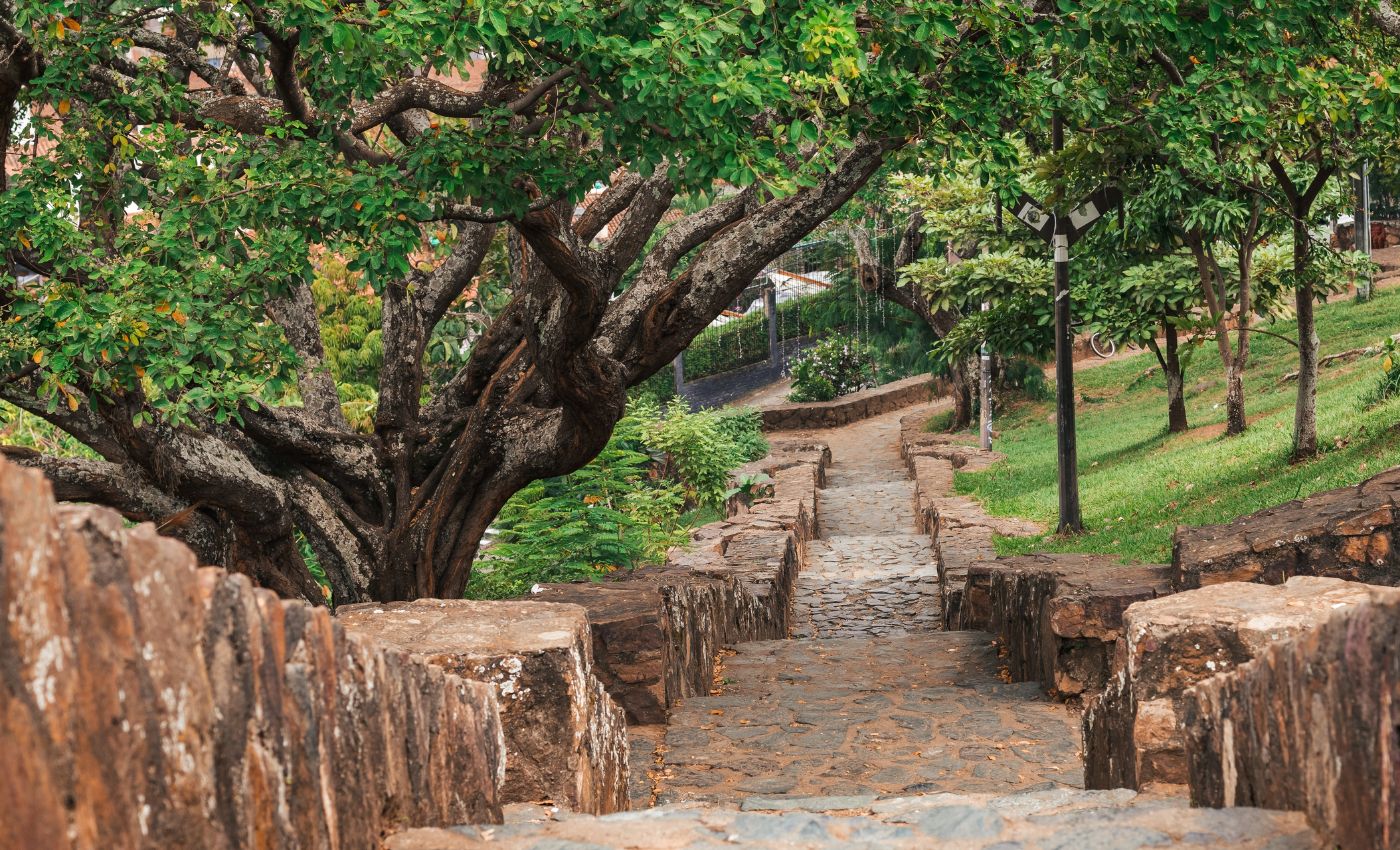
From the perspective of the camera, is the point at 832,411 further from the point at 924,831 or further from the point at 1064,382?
the point at 924,831

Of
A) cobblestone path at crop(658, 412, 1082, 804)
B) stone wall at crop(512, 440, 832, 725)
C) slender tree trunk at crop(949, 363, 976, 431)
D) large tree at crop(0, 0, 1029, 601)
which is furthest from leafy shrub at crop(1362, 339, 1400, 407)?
slender tree trunk at crop(949, 363, 976, 431)

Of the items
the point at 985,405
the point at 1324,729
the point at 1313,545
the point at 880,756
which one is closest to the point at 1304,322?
the point at 1313,545

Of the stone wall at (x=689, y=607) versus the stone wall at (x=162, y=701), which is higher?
the stone wall at (x=162, y=701)

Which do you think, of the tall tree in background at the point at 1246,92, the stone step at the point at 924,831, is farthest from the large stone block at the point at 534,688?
the tall tree in background at the point at 1246,92

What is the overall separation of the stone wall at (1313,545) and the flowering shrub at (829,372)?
2133cm

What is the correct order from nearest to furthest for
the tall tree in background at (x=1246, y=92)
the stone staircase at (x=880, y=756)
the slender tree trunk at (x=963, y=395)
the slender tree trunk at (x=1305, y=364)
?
the stone staircase at (x=880, y=756)
the tall tree in background at (x=1246, y=92)
the slender tree trunk at (x=1305, y=364)
the slender tree trunk at (x=963, y=395)

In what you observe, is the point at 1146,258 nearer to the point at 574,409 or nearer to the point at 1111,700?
the point at 574,409

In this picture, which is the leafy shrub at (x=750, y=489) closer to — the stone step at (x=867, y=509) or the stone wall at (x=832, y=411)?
the stone step at (x=867, y=509)

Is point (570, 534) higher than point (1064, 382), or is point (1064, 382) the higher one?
point (1064, 382)

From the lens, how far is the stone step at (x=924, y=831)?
2.82 m

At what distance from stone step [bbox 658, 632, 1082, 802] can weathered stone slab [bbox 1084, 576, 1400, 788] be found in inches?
53.0

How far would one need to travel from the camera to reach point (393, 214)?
6824 millimetres

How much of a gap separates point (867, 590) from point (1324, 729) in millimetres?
11366

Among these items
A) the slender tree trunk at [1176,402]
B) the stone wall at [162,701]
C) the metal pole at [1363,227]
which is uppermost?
the metal pole at [1363,227]
